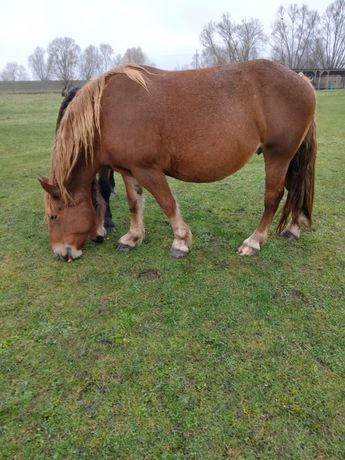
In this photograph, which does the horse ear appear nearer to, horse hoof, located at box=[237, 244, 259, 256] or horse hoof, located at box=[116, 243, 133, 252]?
horse hoof, located at box=[116, 243, 133, 252]

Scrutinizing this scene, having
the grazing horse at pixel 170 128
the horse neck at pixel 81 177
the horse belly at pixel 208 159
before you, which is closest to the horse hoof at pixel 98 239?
the grazing horse at pixel 170 128

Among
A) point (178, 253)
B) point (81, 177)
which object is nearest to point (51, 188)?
point (81, 177)

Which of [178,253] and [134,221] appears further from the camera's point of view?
[134,221]

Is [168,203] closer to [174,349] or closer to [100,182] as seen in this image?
[100,182]

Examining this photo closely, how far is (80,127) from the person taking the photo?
2.87 meters

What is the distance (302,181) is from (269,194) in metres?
0.40

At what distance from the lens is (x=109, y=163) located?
10.1 ft

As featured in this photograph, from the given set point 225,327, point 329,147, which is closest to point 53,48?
point 329,147

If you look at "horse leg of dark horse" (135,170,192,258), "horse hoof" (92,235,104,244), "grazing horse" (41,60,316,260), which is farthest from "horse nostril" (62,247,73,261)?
"horse leg of dark horse" (135,170,192,258)

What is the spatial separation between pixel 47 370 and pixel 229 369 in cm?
105

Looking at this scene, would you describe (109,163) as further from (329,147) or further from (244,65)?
(329,147)

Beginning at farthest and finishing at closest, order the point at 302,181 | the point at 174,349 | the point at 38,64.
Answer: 1. the point at 38,64
2. the point at 302,181
3. the point at 174,349

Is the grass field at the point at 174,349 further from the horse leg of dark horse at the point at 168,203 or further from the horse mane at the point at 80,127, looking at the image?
the horse mane at the point at 80,127

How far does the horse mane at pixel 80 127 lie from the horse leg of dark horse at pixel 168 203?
50 centimetres
